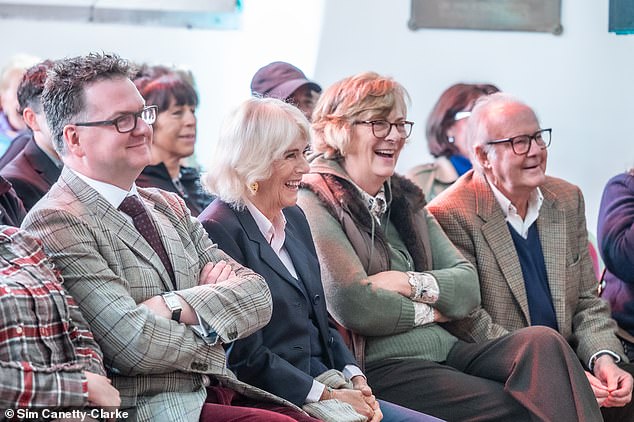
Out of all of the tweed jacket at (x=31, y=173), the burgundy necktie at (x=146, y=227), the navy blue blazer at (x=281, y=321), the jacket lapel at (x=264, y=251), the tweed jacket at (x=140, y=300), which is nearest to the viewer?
the tweed jacket at (x=140, y=300)

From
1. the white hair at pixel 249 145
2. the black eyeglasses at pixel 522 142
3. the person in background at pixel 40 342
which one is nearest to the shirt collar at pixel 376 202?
the white hair at pixel 249 145

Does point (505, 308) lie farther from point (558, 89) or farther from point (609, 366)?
point (558, 89)

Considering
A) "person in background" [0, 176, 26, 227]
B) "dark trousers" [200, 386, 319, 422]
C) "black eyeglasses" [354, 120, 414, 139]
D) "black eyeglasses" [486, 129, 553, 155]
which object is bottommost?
"dark trousers" [200, 386, 319, 422]

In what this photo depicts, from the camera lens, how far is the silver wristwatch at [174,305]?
2.69 m

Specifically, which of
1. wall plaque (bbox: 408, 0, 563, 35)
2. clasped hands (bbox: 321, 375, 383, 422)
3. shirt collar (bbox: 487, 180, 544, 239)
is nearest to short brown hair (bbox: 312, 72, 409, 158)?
shirt collar (bbox: 487, 180, 544, 239)

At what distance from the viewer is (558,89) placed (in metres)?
5.23

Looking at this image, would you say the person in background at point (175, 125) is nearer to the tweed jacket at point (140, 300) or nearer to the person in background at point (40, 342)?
the tweed jacket at point (140, 300)

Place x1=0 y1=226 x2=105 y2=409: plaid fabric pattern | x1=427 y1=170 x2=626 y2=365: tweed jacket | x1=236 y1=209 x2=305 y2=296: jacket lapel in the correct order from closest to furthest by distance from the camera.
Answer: x1=0 y1=226 x2=105 y2=409: plaid fabric pattern, x1=236 y1=209 x2=305 y2=296: jacket lapel, x1=427 y1=170 x2=626 y2=365: tweed jacket

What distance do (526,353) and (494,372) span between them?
0.48 feet

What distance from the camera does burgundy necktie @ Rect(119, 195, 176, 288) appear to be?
2814mm

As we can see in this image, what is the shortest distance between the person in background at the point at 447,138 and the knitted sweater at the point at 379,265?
1.29 m

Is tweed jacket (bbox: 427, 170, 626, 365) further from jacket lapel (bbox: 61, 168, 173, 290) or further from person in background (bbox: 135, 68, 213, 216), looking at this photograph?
jacket lapel (bbox: 61, 168, 173, 290)

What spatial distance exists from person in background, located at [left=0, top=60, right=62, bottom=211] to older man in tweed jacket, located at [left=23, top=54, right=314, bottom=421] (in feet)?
3.55

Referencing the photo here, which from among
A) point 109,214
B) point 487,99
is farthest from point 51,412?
point 487,99
